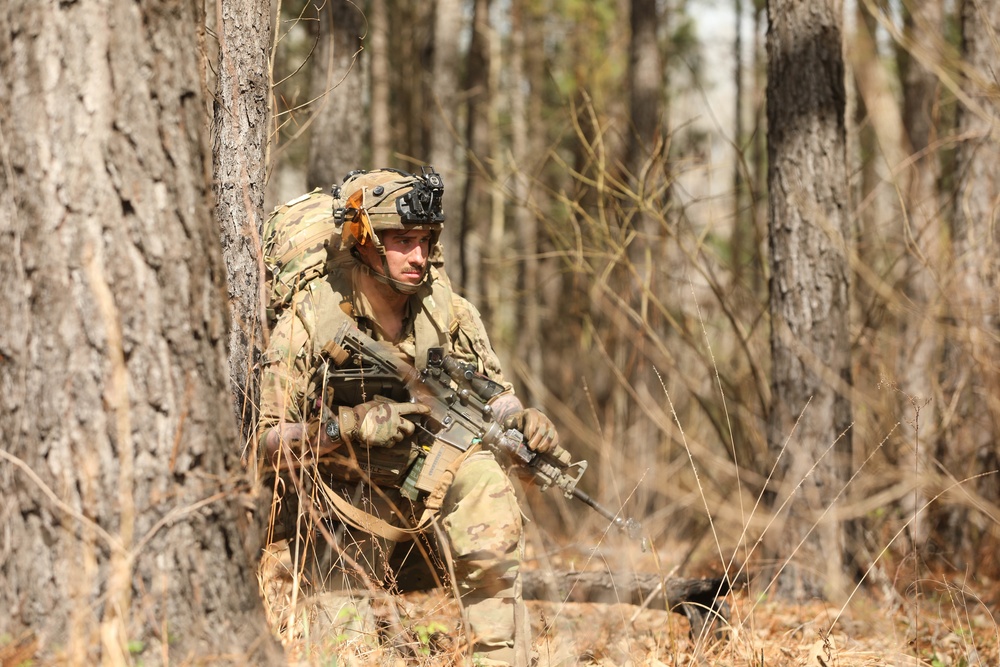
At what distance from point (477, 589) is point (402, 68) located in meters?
10.1

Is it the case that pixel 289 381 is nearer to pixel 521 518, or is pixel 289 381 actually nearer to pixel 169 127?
pixel 521 518

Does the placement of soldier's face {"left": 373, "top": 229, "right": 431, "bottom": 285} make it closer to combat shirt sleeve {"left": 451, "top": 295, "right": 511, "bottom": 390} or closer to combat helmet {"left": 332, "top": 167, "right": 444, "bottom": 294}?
combat helmet {"left": 332, "top": 167, "right": 444, "bottom": 294}

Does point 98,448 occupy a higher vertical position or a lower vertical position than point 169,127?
lower

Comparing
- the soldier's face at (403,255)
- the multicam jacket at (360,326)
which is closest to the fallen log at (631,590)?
the multicam jacket at (360,326)

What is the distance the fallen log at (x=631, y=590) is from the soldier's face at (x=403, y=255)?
4.41 ft

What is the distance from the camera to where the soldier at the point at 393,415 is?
143 inches

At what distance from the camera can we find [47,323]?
217 cm

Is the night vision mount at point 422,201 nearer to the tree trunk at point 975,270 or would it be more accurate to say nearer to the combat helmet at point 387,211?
the combat helmet at point 387,211

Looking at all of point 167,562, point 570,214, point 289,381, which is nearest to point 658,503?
point 570,214

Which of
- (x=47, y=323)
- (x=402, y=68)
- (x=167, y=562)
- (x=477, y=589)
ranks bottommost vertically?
(x=477, y=589)

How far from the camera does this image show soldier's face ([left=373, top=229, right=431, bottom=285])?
395cm

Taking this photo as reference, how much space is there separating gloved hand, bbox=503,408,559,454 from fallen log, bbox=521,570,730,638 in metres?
0.56

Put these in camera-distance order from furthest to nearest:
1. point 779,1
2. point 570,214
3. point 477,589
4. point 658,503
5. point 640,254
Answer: point 658,503 < point 640,254 < point 570,214 < point 779,1 < point 477,589

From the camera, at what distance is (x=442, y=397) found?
394 centimetres
